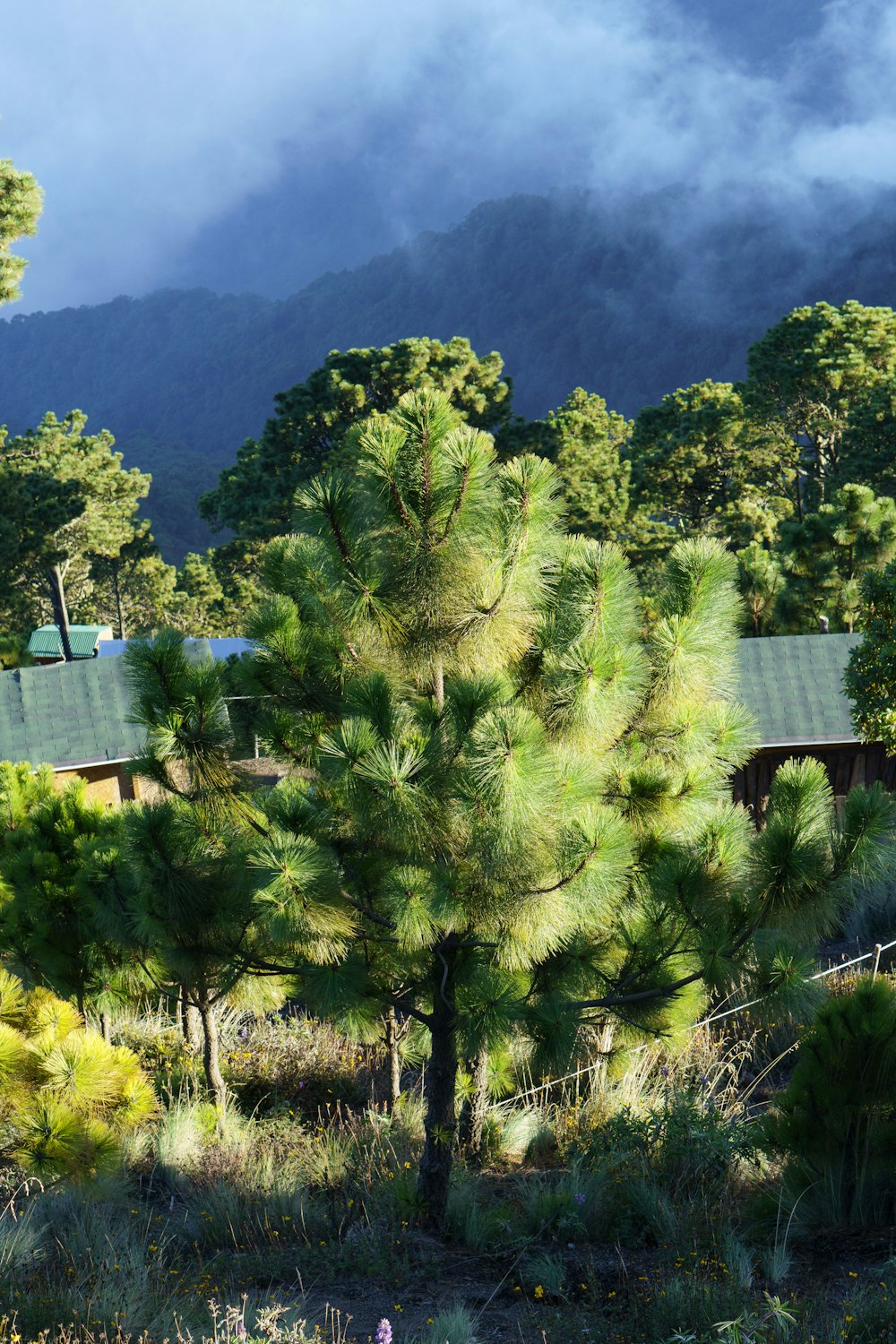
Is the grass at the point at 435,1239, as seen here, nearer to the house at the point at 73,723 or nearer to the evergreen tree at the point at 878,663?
the evergreen tree at the point at 878,663

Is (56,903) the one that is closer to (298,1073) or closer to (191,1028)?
(191,1028)

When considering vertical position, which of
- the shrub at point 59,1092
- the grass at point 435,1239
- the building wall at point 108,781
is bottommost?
the grass at point 435,1239

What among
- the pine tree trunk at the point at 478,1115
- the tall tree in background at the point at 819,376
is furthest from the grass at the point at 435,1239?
the tall tree in background at the point at 819,376

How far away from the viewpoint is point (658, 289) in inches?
5192

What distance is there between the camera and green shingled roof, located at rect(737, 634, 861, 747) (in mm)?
14953

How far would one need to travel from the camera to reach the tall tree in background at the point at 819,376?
108 ft

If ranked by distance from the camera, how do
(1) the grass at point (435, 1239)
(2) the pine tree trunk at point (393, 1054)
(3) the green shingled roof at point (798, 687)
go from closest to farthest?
(1) the grass at point (435, 1239) < (2) the pine tree trunk at point (393, 1054) < (3) the green shingled roof at point (798, 687)

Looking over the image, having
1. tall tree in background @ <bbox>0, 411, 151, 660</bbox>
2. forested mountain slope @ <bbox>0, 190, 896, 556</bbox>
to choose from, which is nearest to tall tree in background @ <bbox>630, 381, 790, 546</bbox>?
tall tree in background @ <bbox>0, 411, 151, 660</bbox>

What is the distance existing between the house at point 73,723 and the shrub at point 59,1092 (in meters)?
8.11

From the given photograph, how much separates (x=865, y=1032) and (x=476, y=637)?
2713mm

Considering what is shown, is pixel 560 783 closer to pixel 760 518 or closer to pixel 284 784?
pixel 284 784

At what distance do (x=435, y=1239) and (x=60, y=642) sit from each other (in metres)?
34.4

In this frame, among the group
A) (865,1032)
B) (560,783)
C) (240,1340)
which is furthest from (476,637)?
(240,1340)

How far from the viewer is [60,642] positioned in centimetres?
3747
